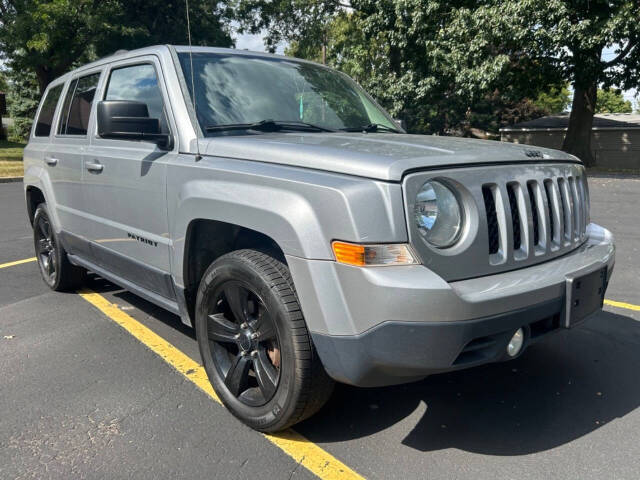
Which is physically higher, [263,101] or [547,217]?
[263,101]

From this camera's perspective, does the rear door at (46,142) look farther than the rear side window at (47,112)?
No

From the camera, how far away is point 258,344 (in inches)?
103

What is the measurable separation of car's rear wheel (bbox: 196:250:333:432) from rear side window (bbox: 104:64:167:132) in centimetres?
110

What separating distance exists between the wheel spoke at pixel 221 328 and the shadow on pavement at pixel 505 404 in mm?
572

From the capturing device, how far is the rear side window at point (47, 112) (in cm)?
486

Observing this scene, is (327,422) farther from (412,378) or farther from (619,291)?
(619,291)

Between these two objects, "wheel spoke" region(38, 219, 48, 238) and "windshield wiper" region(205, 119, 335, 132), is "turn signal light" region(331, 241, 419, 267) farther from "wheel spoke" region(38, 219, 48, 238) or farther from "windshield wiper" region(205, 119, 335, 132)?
"wheel spoke" region(38, 219, 48, 238)

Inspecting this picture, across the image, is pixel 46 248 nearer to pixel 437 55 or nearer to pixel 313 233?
pixel 313 233

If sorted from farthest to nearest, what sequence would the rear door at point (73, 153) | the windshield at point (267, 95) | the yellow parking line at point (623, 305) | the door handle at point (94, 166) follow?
1. the yellow parking line at point (623, 305)
2. the rear door at point (73, 153)
3. the door handle at point (94, 166)
4. the windshield at point (267, 95)

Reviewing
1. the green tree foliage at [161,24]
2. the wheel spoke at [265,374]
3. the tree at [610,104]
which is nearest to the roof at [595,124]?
the green tree foliage at [161,24]

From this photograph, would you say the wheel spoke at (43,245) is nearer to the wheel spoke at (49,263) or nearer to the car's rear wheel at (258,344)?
the wheel spoke at (49,263)

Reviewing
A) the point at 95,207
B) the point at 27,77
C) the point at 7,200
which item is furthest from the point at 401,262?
the point at 27,77

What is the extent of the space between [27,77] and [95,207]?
39365 millimetres

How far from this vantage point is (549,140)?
34938 millimetres
